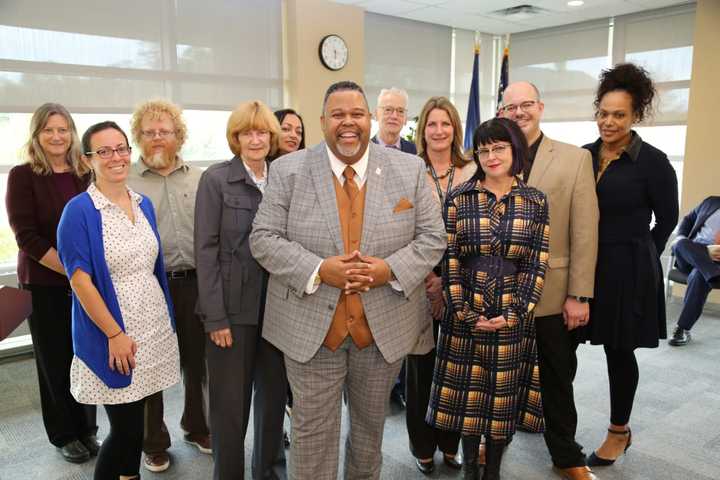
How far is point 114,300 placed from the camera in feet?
6.06

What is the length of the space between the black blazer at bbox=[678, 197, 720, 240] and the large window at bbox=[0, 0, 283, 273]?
4.03 m

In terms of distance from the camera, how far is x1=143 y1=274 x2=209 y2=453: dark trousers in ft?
8.01

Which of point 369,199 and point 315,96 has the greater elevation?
point 315,96

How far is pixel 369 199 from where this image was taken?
1813 millimetres

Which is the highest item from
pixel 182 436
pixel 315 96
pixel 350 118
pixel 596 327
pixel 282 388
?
pixel 315 96

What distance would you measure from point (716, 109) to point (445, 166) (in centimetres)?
400

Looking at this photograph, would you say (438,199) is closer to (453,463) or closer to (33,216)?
(453,463)

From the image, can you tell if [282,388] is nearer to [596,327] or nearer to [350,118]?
[350,118]

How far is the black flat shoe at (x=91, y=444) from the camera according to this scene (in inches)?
106

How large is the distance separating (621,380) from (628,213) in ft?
2.60

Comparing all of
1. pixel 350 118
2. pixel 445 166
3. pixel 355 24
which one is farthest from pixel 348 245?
pixel 355 24

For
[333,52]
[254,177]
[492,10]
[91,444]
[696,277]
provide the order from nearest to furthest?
[254,177], [91,444], [696,277], [333,52], [492,10]

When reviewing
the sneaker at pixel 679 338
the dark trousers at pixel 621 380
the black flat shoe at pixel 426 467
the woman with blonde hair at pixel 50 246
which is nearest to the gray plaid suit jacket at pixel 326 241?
the black flat shoe at pixel 426 467

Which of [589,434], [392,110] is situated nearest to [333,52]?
[392,110]
